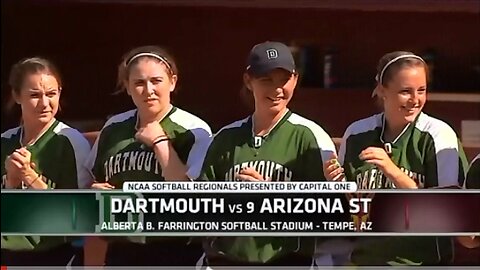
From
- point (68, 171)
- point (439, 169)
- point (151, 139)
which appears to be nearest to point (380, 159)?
point (439, 169)

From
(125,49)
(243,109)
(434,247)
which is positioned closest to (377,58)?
(243,109)

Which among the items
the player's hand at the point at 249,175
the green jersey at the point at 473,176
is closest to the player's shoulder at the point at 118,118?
the player's hand at the point at 249,175

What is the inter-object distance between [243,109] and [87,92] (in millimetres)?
607

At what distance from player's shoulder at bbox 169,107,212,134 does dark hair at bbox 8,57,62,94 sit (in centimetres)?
46

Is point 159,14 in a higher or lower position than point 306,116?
higher

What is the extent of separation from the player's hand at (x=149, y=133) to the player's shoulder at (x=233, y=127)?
221mm

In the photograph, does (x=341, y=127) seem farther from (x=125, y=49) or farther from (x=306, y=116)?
(x=125, y=49)

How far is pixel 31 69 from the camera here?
2957 mm

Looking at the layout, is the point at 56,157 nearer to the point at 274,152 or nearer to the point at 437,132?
the point at 274,152

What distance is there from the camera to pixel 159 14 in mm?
2928

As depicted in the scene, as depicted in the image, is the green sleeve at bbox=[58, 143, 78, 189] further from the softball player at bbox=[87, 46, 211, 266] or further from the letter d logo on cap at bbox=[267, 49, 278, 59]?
the letter d logo on cap at bbox=[267, 49, 278, 59]

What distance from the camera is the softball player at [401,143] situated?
297 cm

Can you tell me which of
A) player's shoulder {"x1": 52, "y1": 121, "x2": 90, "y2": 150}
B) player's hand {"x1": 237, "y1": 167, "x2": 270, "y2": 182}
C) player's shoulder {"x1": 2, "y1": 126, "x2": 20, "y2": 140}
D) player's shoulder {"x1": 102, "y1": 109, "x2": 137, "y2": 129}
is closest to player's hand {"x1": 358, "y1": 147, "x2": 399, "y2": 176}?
player's hand {"x1": 237, "y1": 167, "x2": 270, "y2": 182}

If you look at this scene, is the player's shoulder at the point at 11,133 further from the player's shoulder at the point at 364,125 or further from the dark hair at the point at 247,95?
the player's shoulder at the point at 364,125
